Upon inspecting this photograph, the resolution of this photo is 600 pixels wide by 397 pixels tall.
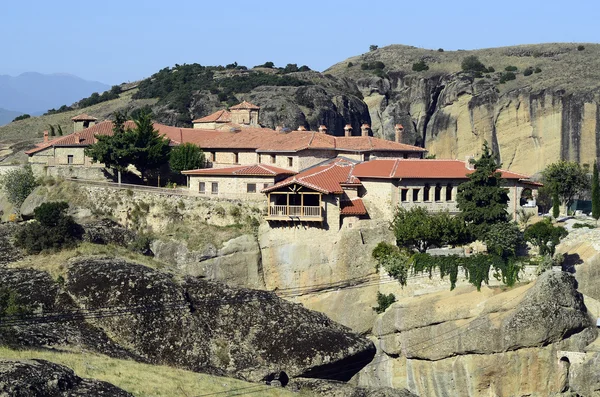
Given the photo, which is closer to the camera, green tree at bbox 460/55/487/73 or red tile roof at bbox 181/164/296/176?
red tile roof at bbox 181/164/296/176

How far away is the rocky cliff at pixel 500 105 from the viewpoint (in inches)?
3656

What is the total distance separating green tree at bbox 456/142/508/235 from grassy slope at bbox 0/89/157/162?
37.7m

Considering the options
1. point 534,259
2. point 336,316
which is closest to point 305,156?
point 336,316

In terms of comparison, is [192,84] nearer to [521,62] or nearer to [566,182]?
[521,62]

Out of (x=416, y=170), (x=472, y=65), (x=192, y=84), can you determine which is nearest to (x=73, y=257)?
(x=416, y=170)

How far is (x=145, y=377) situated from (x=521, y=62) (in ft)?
277

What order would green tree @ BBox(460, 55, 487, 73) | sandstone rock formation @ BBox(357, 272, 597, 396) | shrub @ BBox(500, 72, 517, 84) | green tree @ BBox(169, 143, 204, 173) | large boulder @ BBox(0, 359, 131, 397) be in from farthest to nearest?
green tree @ BBox(460, 55, 487, 73), shrub @ BBox(500, 72, 517, 84), green tree @ BBox(169, 143, 204, 173), sandstone rock formation @ BBox(357, 272, 597, 396), large boulder @ BBox(0, 359, 131, 397)

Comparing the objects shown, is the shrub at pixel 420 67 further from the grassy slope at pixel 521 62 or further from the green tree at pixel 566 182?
the green tree at pixel 566 182

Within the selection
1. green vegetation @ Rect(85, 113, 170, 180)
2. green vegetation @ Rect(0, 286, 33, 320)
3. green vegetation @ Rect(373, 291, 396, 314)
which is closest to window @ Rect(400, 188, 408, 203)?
green vegetation @ Rect(373, 291, 396, 314)

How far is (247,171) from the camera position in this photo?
224 feet

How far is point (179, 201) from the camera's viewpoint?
68.6 m

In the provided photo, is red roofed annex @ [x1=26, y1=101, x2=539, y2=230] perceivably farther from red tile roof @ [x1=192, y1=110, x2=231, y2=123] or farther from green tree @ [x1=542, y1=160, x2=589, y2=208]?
red tile roof @ [x1=192, y1=110, x2=231, y2=123]

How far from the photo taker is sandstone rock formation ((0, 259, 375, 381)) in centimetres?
5628

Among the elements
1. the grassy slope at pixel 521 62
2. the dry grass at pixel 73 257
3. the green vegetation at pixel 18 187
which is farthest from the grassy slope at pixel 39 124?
the grassy slope at pixel 521 62
